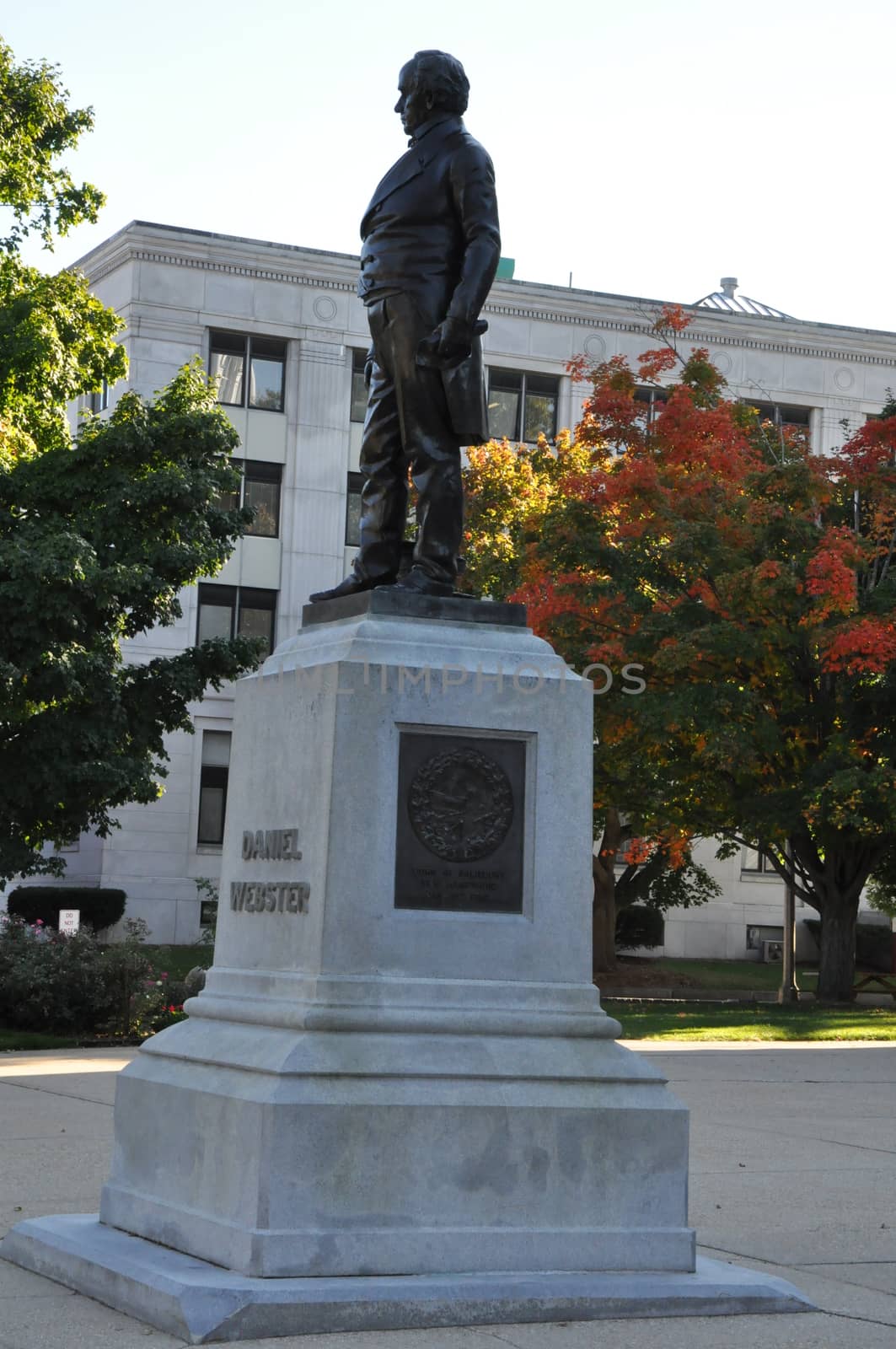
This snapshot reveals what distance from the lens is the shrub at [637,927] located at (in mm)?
43344

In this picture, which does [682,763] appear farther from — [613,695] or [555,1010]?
[555,1010]

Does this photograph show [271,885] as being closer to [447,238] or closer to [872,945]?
[447,238]

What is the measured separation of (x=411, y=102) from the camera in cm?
784

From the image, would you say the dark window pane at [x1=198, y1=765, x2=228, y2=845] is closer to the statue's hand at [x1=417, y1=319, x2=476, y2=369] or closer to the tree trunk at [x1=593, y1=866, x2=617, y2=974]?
the tree trunk at [x1=593, y1=866, x2=617, y2=974]

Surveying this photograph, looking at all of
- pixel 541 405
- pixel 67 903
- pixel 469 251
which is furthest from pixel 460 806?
pixel 541 405

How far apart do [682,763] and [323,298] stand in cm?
1998

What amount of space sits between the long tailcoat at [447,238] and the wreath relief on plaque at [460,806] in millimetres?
1560

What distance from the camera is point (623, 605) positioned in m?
24.7

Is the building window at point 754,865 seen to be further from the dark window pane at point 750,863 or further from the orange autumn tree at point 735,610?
the orange autumn tree at point 735,610

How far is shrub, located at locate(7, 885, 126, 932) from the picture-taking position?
38656mm

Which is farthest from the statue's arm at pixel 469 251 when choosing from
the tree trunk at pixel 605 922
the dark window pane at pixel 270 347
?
the dark window pane at pixel 270 347

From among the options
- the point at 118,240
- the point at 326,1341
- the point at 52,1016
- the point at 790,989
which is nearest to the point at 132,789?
the point at 52,1016

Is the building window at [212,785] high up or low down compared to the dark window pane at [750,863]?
up

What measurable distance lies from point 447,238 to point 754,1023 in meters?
17.3
